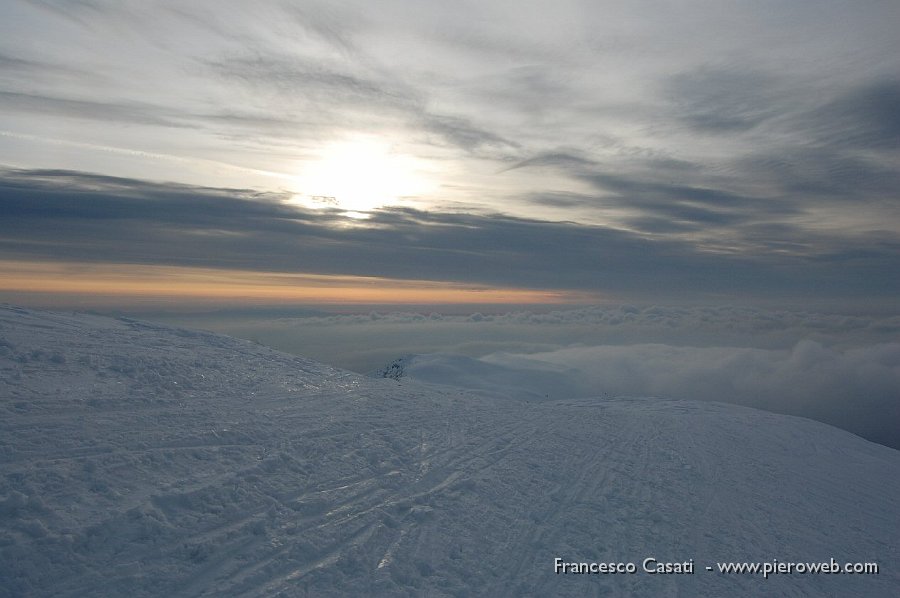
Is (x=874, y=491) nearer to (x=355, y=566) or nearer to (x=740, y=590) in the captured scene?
(x=740, y=590)

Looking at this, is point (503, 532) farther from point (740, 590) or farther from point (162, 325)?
point (162, 325)

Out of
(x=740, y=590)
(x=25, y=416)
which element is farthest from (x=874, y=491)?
(x=25, y=416)

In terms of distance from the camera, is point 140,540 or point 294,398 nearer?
point 140,540

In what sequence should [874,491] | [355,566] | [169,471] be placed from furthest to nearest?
1. [874,491]
2. [169,471]
3. [355,566]

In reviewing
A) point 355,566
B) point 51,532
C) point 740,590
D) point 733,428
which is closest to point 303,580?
point 355,566

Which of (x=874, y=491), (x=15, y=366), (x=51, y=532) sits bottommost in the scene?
(x=874, y=491)

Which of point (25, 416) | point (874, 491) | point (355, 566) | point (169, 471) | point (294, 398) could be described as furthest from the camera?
→ point (874, 491)

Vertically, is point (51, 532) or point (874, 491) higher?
point (51, 532)
